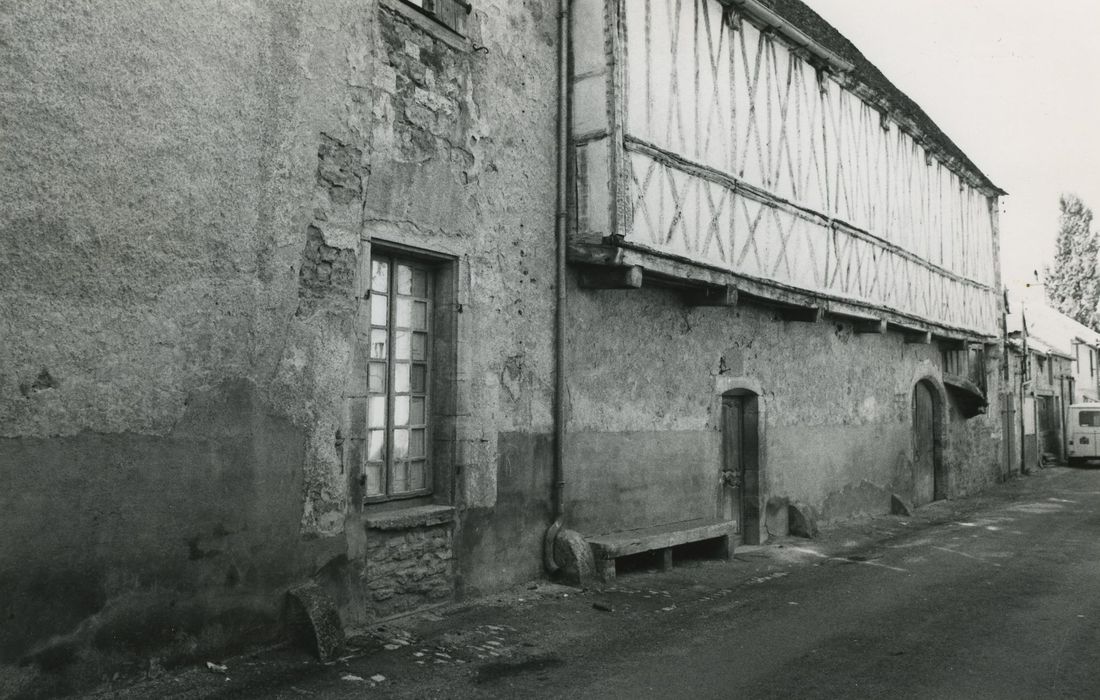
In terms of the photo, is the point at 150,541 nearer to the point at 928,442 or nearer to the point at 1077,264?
the point at 928,442

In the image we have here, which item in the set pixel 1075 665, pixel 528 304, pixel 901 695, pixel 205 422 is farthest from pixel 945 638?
pixel 205 422

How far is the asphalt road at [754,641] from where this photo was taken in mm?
4754

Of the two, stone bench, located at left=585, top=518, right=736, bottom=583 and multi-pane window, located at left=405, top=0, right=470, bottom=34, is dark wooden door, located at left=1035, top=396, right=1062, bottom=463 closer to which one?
stone bench, located at left=585, top=518, right=736, bottom=583

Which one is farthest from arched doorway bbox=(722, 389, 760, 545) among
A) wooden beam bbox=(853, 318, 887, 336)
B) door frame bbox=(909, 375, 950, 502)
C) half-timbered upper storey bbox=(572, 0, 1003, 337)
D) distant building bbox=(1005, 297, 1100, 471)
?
distant building bbox=(1005, 297, 1100, 471)

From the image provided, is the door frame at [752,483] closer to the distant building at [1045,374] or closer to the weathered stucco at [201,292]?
the weathered stucco at [201,292]

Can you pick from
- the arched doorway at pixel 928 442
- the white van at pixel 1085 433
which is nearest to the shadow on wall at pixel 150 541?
the arched doorway at pixel 928 442

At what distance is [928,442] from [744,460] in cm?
753

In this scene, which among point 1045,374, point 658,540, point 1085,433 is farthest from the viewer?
point 1045,374

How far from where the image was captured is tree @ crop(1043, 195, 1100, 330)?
43500mm

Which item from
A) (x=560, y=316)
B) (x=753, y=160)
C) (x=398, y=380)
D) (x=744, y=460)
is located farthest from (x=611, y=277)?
(x=744, y=460)

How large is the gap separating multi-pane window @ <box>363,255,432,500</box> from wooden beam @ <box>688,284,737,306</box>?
3490mm

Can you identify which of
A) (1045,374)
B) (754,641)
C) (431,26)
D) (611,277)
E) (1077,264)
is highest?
(1077,264)

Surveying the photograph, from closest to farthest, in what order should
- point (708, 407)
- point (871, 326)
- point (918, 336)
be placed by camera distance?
point (708, 407)
point (871, 326)
point (918, 336)

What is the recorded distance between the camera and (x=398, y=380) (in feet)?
21.1
